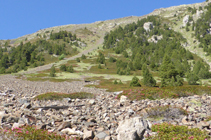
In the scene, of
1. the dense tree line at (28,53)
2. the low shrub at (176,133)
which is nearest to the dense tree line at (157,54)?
the low shrub at (176,133)

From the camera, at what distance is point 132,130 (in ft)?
24.0

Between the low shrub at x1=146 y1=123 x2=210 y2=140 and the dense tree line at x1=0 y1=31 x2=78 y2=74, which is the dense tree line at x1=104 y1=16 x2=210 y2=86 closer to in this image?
the low shrub at x1=146 y1=123 x2=210 y2=140

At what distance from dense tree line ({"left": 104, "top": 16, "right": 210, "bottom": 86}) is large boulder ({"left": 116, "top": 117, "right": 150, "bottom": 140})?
41.7m

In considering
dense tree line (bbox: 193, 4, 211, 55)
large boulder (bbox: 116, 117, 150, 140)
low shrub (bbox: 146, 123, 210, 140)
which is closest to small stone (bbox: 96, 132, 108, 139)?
large boulder (bbox: 116, 117, 150, 140)

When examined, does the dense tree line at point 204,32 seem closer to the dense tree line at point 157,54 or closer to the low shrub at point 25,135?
the dense tree line at point 157,54

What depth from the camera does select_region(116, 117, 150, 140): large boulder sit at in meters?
7.03

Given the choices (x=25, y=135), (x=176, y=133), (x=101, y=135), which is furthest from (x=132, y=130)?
(x=25, y=135)

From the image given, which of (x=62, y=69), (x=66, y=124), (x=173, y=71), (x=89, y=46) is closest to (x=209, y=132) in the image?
(x=66, y=124)

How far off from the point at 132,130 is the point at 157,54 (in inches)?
4437

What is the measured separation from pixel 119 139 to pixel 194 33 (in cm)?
16912

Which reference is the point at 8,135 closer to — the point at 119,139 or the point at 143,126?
the point at 119,139

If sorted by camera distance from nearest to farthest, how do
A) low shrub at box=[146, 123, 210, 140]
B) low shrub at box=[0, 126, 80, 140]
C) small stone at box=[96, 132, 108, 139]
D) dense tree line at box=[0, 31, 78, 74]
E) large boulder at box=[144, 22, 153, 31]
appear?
low shrub at box=[0, 126, 80, 140], low shrub at box=[146, 123, 210, 140], small stone at box=[96, 132, 108, 139], dense tree line at box=[0, 31, 78, 74], large boulder at box=[144, 22, 153, 31]

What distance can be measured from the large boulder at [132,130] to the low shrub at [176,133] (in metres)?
0.44

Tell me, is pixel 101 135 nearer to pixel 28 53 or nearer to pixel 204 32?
pixel 28 53
